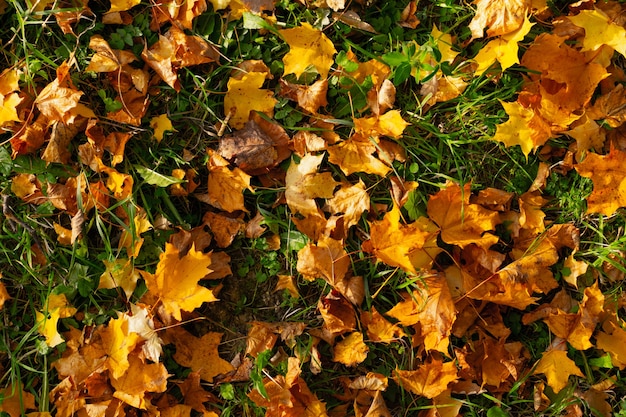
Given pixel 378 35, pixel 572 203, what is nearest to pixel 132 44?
pixel 378 35

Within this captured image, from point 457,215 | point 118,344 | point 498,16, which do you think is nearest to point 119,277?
point 118,344

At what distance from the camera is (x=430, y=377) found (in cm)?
243

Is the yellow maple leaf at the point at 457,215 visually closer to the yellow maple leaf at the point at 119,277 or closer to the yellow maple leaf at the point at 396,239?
the yellow maple leaf at the point at 396,239

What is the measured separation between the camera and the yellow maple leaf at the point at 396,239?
2.37 m

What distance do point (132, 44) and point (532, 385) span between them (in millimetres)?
2034

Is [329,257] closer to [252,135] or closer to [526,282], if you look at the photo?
[252,135]

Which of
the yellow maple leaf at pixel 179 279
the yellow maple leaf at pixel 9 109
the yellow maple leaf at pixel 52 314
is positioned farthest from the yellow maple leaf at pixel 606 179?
the yellow maple leaf at pixel 9 109

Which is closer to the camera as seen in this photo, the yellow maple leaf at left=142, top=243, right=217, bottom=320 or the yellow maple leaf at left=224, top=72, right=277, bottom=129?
the yellow maple leaf at left=142, top=243, right=217, bottom=320

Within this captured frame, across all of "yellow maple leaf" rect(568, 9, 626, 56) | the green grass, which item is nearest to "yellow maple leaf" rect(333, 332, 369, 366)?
the green grass

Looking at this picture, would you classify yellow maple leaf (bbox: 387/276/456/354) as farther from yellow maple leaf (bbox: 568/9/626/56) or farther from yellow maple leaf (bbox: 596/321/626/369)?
yellow maple leaf (bbox: 568/9/626/56)

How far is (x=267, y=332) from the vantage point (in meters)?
2.48

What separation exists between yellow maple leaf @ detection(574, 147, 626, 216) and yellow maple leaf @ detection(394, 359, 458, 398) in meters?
0.83

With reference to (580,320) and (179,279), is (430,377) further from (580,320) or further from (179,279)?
(179,279)

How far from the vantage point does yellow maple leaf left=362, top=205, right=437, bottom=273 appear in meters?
2.37
